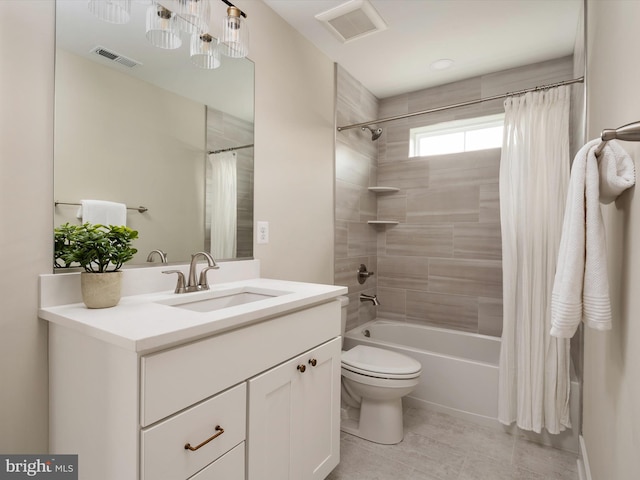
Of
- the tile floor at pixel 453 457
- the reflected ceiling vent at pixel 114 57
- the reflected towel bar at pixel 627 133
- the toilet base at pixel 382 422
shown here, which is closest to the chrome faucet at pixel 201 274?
the reflected ceiling vent at pixel 114 57

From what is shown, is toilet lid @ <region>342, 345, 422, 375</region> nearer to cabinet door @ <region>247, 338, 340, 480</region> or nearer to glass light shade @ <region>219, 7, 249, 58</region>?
cabinet door @ <region>247, 338, 340, 480</region>

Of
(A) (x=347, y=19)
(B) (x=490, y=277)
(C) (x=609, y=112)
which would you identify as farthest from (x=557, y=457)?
(A) (x=347, y=19)

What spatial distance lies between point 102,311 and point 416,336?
2.45 meters

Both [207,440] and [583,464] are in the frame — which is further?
[583,464]

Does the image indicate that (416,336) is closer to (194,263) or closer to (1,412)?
(194,263)

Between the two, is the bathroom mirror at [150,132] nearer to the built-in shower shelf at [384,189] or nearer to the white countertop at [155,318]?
the white countertop at [155,318]

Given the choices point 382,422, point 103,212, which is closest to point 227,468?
point 103,212

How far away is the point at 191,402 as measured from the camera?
2.94 feet

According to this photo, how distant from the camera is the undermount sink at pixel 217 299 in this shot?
4.30 feet

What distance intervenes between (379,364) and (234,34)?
186 cm

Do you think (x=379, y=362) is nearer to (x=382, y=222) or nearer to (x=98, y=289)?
(x=382, y=222)

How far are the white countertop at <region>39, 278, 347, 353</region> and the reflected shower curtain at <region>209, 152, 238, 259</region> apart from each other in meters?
0.36

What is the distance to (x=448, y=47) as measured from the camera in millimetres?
2293

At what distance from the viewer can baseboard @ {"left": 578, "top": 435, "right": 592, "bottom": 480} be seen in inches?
59.8
